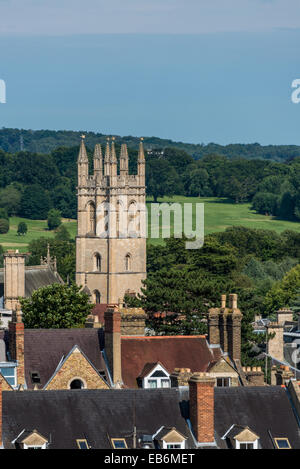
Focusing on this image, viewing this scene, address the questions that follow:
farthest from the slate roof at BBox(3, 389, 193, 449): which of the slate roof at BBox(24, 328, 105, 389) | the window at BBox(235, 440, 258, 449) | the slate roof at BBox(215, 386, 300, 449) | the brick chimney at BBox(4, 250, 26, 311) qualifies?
the brick chimney at BBox(4, 250, 26, 311)

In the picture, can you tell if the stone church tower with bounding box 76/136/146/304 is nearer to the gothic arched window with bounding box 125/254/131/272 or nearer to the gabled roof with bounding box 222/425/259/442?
the gothic arched window with bounding box 125/254/131/272

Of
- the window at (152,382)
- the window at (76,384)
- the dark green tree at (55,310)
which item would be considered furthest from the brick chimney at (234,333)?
the dark green tree at (55,310)

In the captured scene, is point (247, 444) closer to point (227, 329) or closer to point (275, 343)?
point (227, 329)

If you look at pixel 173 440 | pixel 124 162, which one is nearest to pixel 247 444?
pixel 173 440

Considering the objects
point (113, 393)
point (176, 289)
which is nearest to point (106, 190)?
point (176, 289)

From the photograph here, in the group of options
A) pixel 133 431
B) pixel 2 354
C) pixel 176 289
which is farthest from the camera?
pixel 176 289
